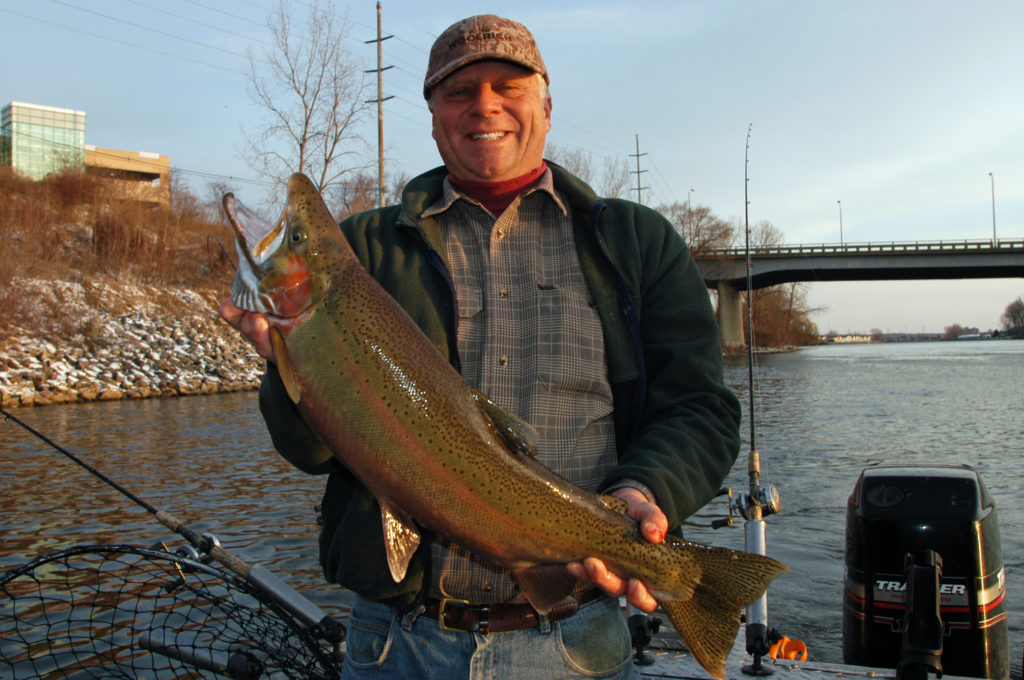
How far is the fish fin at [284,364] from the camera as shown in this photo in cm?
216

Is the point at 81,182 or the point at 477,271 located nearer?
the point at 477,271

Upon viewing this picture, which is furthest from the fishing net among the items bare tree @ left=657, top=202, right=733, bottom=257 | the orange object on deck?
bare tree @ left=657, top=202, right=733, bottom=257

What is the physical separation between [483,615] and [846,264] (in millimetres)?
65540

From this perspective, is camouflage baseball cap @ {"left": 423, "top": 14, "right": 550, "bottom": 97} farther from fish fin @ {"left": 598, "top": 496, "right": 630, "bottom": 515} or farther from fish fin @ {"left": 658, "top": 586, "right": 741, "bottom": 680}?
fish fin @ {"left": 658, "top": 586, "right": 741, "bottom": 680}

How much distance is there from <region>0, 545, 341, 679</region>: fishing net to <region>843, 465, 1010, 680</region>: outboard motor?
2890 mm

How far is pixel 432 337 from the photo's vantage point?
94.1 inches

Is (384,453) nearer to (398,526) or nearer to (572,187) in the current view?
(398,526)

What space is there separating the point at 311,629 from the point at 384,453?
166 cm

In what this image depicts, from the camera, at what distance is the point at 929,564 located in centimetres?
380

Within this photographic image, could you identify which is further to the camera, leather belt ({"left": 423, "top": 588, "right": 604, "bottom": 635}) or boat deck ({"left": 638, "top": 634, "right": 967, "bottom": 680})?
boat deck ({"left": 638, "top": 634, "right": 967, "bottom": 680})

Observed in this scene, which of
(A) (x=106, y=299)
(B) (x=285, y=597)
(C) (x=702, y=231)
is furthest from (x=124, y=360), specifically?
(C) (x=702, y=231)

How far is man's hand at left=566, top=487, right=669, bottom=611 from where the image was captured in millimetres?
2088

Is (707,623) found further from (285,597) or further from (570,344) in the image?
(285,597)

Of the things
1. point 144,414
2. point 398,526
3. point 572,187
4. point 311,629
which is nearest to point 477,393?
point 398,526
